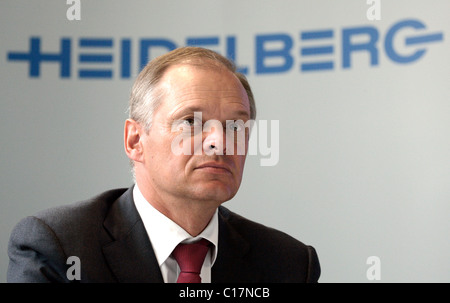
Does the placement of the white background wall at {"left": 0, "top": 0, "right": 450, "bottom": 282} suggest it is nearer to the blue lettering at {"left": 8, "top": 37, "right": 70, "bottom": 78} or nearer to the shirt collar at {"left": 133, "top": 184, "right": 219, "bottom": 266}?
the blue lettering at {"left": 8, "top": 37, "right": 70, "bottom": 78}

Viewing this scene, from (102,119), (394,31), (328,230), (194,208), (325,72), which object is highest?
(394,31)

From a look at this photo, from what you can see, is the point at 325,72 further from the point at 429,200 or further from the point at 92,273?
the point at 92,273

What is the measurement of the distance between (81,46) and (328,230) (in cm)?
185

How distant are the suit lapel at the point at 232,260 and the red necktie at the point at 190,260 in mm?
79

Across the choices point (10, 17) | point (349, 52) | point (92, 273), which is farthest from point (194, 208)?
point (10, 17)

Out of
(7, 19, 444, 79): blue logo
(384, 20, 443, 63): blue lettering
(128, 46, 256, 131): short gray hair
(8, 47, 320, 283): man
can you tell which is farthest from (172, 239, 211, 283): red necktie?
(384, 20, 443, 63): blue lettering

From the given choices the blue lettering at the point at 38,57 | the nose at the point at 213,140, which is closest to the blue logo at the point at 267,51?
the blue lettering at the point at 38,57

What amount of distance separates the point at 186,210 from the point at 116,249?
0.78 feet

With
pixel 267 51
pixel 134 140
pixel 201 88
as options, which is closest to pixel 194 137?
pixel 201 88

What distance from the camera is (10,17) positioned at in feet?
11.5

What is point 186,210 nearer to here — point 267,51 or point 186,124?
point 186,124

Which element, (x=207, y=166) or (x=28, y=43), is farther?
(x=28, y=43)

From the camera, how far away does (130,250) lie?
1668 mm

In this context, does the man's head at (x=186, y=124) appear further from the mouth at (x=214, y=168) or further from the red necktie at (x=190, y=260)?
the red necktie at (x=190, y=260)
